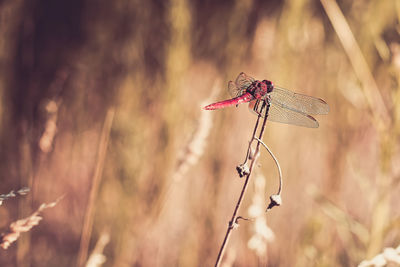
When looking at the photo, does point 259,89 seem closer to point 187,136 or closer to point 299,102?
point 299,102

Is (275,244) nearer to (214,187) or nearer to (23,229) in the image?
(214,187)

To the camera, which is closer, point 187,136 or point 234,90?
point 234,90

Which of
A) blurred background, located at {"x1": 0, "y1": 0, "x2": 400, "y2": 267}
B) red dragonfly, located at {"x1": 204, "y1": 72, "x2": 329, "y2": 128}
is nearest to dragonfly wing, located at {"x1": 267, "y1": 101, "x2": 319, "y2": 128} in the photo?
red dragonfly, located at {"x1": 204, "y1": 72, "x2": 329, "y2": 128}

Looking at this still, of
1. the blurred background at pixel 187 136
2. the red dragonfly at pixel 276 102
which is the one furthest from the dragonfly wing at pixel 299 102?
the blurred background at pixel 187 136

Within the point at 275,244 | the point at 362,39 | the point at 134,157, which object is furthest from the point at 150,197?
the point at 362,39

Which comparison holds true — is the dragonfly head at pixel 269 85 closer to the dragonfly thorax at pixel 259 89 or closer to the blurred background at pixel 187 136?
the dragonfly thorax at pixel 259 89

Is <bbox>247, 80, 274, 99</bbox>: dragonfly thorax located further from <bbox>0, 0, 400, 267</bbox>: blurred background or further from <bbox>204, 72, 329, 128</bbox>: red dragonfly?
<bbox>0, 0, 400, 267</bbox>: blurred background

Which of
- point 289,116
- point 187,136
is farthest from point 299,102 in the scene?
point 187,136

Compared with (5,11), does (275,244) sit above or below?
below
